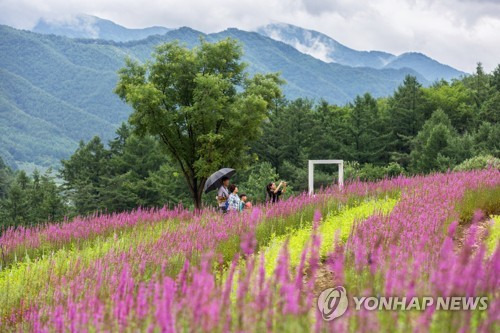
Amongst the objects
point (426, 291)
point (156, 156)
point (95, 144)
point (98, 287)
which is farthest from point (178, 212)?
point (95, 144)

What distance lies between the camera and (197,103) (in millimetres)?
30625

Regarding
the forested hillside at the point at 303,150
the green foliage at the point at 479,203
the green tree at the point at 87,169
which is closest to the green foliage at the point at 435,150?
the forested hillside at the point at 303,150

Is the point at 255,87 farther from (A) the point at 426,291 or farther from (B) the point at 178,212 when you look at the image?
(A) the point at 426,291

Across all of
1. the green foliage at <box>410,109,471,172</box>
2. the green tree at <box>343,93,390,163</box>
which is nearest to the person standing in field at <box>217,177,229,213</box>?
the green foliage at <box>410,109,471,172</box>

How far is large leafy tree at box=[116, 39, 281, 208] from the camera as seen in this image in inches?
1212

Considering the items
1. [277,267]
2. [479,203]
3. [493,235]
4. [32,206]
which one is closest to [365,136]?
[32,206]

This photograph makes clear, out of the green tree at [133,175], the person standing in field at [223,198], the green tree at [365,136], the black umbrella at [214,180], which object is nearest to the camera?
the person standing in field at [223,198]

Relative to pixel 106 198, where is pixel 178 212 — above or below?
above

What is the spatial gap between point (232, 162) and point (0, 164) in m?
100

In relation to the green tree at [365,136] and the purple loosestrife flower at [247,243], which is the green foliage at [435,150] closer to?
the green tree at [365,136]

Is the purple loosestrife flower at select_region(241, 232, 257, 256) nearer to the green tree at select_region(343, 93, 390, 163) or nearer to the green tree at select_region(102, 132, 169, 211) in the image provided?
the green tree at select_region(102, 132, 169, 211)

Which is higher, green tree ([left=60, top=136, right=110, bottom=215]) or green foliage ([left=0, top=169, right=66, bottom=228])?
green tree ([left=60, top=136, right=110, bottom=215])

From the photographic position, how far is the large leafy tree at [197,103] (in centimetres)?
3080

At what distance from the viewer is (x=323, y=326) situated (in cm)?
299
